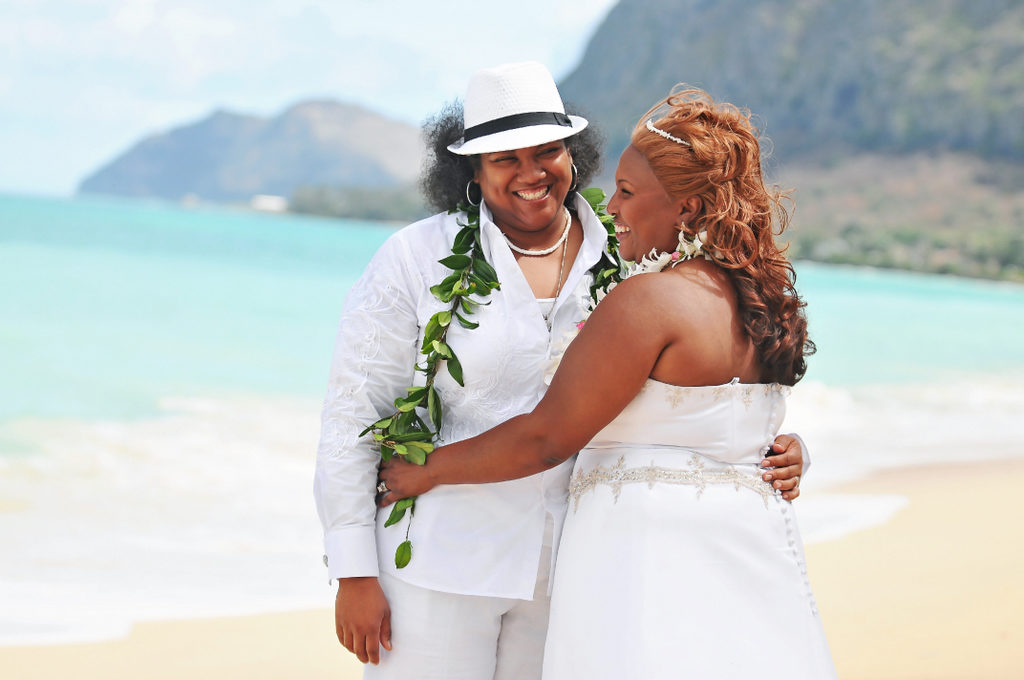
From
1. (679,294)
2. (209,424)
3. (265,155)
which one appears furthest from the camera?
(265,155)

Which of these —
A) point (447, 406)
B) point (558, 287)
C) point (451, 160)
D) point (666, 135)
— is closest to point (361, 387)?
point (447, 406)

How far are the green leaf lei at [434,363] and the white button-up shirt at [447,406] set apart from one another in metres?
0.02

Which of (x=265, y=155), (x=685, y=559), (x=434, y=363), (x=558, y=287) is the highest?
(x=265, y=155)

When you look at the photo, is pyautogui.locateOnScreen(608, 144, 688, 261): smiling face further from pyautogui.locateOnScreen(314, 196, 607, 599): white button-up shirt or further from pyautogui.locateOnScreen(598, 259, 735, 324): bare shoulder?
pyautogui.locateOnScreen(314, 196, 607, 599): white button-up shirt

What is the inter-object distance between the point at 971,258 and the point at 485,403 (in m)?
41.3

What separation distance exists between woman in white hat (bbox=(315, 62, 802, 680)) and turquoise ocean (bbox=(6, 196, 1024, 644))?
3.03 m

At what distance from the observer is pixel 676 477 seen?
6.76ft

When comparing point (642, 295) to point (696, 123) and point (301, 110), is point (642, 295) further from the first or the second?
point (301, 110)

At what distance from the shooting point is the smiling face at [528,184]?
2.40 metres

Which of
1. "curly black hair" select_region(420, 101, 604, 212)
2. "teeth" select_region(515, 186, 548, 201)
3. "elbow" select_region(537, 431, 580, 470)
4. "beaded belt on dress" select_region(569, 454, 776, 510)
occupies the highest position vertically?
"curly black hair" select_region(420, 101, 604, 212)

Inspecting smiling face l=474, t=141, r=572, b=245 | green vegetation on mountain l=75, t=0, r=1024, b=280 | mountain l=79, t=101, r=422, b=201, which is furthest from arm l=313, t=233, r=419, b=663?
mountain l=79, t=101, r=422, b=201

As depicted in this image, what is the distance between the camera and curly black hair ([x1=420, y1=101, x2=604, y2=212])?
2.57 metres

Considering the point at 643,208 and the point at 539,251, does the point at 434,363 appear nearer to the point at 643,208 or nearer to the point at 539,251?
the point at 539,251

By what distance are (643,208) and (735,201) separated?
0.18m
